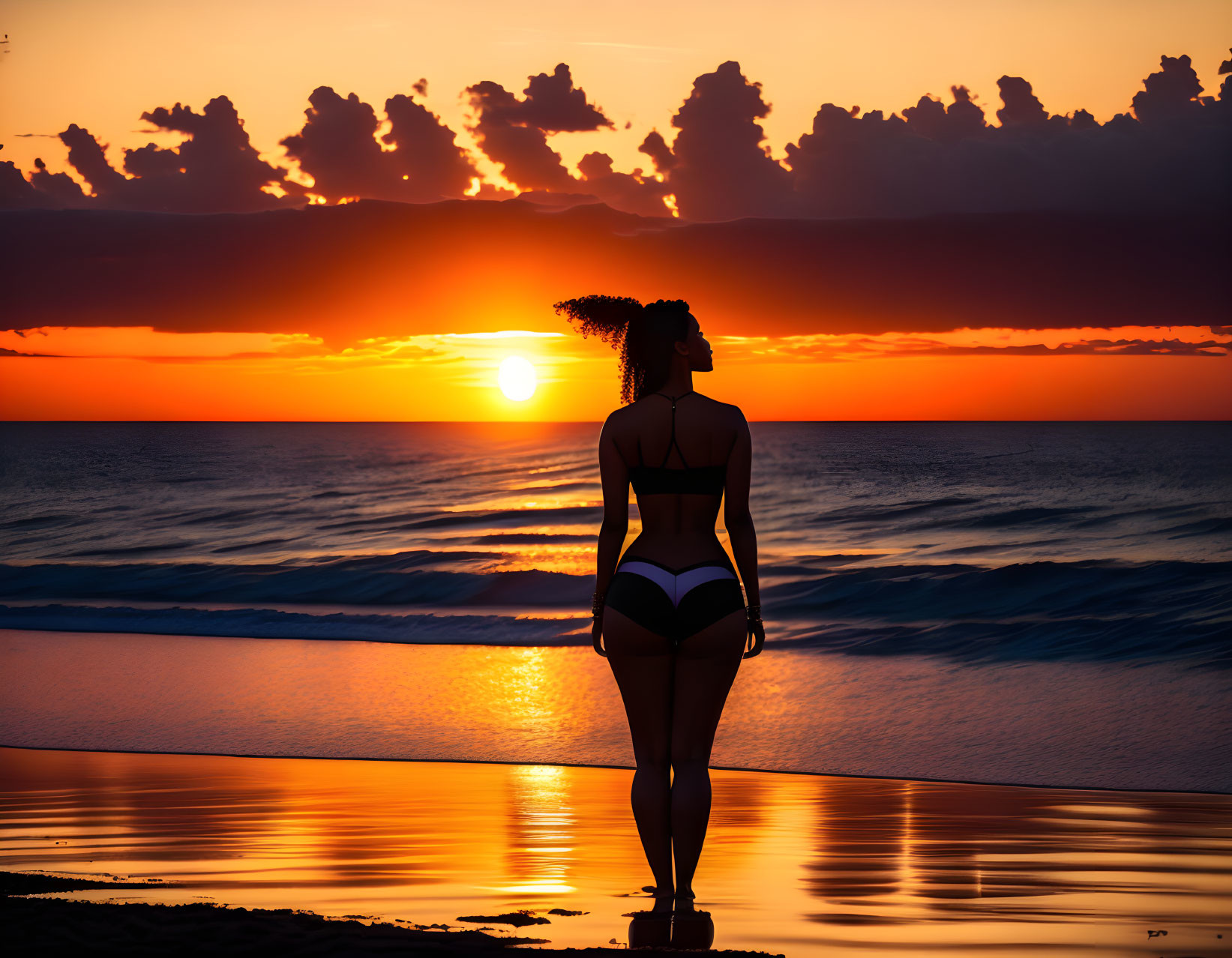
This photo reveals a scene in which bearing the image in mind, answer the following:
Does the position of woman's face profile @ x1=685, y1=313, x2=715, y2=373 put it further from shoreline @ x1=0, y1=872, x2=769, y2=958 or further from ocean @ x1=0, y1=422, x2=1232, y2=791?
ocean @ x1=0, y1=422, x2=1232, y2=791

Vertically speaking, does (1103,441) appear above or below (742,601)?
above

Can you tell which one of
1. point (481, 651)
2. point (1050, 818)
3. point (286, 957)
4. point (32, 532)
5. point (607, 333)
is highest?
point (32, 532)

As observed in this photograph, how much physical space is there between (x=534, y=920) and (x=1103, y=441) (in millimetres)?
85269

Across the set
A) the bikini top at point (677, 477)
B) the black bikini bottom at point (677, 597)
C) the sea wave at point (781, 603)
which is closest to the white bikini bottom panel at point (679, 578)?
the black bikini bottom at point (677, 597)

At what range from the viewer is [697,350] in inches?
171

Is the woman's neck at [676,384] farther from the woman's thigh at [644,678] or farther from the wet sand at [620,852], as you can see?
the wet sand at [620,852]

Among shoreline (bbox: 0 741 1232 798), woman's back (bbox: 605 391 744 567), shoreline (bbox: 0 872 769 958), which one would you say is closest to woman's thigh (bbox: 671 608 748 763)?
woman's back (bbox: 605 391 744 567)

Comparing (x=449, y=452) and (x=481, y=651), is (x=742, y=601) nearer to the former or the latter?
(x=481, y=651)

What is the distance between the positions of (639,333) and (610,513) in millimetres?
759

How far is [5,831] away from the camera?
20.5ft

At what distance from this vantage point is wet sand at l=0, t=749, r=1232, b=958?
4629 millimetres

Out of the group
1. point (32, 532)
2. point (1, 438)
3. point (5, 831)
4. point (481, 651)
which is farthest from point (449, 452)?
point (5, 831)

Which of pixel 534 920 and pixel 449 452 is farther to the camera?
pixel 449 452

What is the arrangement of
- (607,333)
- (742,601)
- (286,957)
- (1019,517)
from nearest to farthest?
(286,957) → (742,601) → (607,333) → (1019,517)
